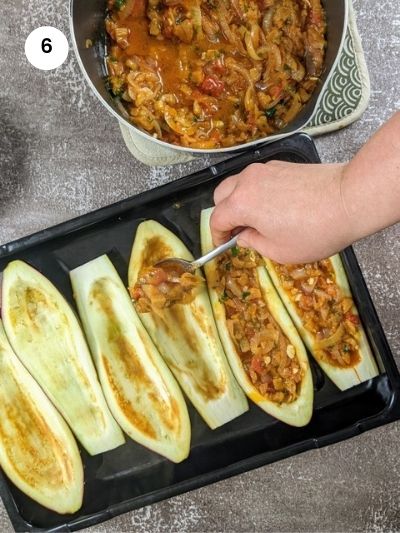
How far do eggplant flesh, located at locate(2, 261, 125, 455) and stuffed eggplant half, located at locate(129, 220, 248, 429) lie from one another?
21 centimetres

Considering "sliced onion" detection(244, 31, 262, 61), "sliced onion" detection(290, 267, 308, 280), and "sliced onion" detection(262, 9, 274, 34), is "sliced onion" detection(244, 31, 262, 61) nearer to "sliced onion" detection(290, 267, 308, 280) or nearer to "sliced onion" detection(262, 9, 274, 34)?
"sliced onion" detection(262, 9, 274, 34)

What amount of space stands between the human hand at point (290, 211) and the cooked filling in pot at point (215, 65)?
264 millimetres

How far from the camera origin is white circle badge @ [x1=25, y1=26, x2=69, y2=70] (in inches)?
73.5

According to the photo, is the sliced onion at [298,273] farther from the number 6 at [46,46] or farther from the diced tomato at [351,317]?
the number 6 at [46,46]

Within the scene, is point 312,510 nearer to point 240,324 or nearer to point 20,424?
point 240,324

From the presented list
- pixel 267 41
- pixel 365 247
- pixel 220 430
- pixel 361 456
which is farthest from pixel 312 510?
pixel 267 41

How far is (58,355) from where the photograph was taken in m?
1.74

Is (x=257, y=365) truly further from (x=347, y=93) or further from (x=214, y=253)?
(x=347, y=93)

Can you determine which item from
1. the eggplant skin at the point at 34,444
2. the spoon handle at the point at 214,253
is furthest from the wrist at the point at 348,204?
the eggplant skin at the point at 34,444

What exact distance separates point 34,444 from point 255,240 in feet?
3.00

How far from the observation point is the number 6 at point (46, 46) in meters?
1.87

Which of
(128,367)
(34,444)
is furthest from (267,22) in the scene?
(34,444)

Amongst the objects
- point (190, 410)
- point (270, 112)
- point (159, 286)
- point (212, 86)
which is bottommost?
point (190, 410)

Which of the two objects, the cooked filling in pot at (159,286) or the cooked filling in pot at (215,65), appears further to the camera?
the cooked filling in pot at (159,286)
